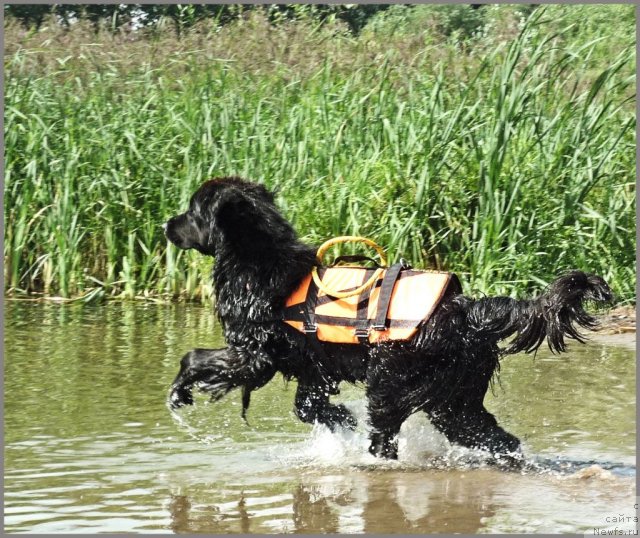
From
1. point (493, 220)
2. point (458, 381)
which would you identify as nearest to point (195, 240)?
point (458, 381)

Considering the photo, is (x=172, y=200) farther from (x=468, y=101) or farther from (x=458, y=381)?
(x=458, y=381)

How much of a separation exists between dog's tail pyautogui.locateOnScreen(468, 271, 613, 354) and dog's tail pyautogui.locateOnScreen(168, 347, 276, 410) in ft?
3.83

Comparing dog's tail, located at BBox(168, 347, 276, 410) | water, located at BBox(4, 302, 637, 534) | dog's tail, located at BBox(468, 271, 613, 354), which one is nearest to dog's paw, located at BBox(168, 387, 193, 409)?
→ dog's tail, located at BBox(168, 347, 276, 410)

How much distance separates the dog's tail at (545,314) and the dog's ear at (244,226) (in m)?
1.17

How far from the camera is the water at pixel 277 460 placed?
14.8 ft

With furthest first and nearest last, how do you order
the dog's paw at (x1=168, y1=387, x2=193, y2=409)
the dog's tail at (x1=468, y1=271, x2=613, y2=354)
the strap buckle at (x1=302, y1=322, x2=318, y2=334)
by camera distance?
the dog's paw at (x1=168, y1=387, x2=193, y2=409)
the strap buckle at (x1=302, y1=322, x2=318, y2=334)
the dog's tail at (x1=468, y1=271, x2=613, y2=354)

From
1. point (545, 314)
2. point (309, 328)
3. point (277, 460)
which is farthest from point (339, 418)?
point (545, 314)

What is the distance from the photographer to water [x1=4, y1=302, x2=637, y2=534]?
14.8ft

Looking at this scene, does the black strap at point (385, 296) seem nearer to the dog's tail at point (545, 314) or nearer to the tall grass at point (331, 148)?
the dog's tail at point (545, 314)

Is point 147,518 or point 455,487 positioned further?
point 455,487

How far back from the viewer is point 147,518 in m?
4.51

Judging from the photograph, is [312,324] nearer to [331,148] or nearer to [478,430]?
[478,430]

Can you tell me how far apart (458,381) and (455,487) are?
0.52 meters

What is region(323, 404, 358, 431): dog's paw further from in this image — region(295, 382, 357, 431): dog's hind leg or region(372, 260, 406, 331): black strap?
region(372, 260, 406, 331): black strap
